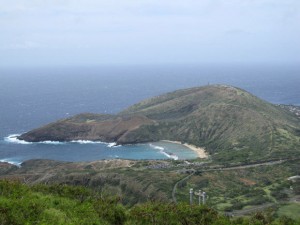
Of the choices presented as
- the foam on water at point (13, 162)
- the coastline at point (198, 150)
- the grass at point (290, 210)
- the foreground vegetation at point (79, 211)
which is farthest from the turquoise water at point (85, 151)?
the foreground vegetation at point (79, 211)

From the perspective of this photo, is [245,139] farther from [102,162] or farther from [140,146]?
[102,162]

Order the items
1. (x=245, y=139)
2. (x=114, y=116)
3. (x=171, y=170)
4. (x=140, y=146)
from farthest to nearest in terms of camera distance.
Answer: (x=114, y=116) < (x=140, y=146) < (x=245, y=139) < (x=171, y=170)

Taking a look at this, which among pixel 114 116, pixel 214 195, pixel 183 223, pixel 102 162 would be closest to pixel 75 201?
pixel 183 223

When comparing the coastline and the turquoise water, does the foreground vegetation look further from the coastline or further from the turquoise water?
the coastline

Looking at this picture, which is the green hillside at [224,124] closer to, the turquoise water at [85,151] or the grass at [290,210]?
the turquoise water at [85,151]

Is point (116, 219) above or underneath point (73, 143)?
above

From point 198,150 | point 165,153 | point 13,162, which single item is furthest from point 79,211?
point 198,150

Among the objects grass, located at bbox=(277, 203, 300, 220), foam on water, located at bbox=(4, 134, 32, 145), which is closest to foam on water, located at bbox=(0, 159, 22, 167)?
foam on water, located at bbox=(4, 134, 32, 145)
